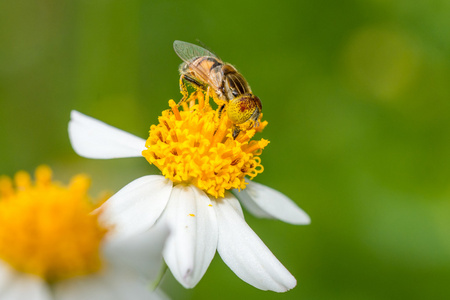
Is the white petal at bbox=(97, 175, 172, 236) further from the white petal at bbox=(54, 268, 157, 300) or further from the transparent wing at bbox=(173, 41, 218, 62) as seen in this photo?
the transparent wing at bbox=(173, 41, 218, 62)

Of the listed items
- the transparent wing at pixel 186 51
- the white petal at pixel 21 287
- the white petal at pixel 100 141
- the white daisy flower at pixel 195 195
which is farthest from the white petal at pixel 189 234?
the transparent wing at pixel 186 51

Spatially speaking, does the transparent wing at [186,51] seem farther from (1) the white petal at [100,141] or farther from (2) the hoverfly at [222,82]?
(1) the white petal at [100,141]

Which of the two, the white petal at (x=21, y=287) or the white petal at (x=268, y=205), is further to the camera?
the white petal at (x=268, y=205)

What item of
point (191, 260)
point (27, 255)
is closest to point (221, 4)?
point (191, 260)

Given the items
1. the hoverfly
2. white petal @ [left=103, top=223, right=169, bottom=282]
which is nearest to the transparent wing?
the hoverfly

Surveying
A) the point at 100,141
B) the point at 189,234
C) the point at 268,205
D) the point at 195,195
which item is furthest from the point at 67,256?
the point at 268,205

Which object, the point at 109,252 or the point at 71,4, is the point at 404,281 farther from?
the point at 71,4
